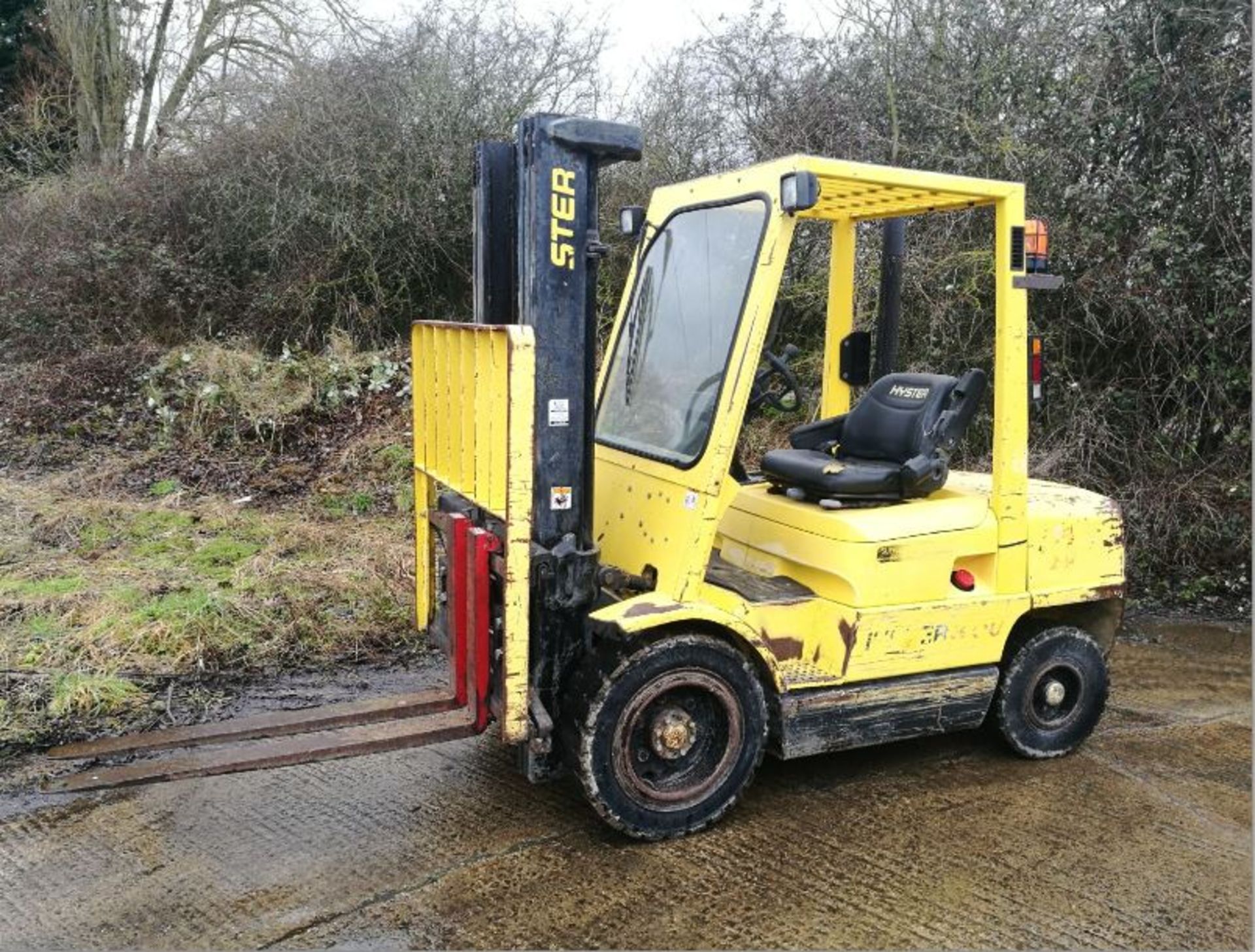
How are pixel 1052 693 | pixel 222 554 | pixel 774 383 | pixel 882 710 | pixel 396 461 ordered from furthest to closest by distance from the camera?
pixel 396 461, pixel 222 554, pixel 774 383, pixel 1052 693, pixel 882 710

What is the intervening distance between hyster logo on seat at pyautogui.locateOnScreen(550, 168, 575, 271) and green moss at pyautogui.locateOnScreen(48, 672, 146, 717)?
2.95 m

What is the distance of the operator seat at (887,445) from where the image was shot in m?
4.16

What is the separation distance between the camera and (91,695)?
477 centimetres

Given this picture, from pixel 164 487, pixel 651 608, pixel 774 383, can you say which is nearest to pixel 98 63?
pixel 164 487

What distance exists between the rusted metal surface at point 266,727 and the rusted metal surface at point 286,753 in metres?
0.14

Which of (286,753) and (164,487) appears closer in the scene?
(286,753)

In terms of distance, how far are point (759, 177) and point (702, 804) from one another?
2.21m

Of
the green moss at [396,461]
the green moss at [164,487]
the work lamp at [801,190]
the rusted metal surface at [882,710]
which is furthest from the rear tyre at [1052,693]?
the green moss at [164,487]

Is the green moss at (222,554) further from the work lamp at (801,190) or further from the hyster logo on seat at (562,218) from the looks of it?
the work lamp at (801,190)

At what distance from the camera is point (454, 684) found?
3811 millimetres

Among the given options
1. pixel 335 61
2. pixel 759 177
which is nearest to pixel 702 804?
pixel 759 177

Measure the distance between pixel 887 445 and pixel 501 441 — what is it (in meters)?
1.84

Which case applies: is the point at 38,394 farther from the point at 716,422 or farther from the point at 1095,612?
the point at 1095,612

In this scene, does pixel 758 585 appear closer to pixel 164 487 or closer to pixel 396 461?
pixel 396 461
